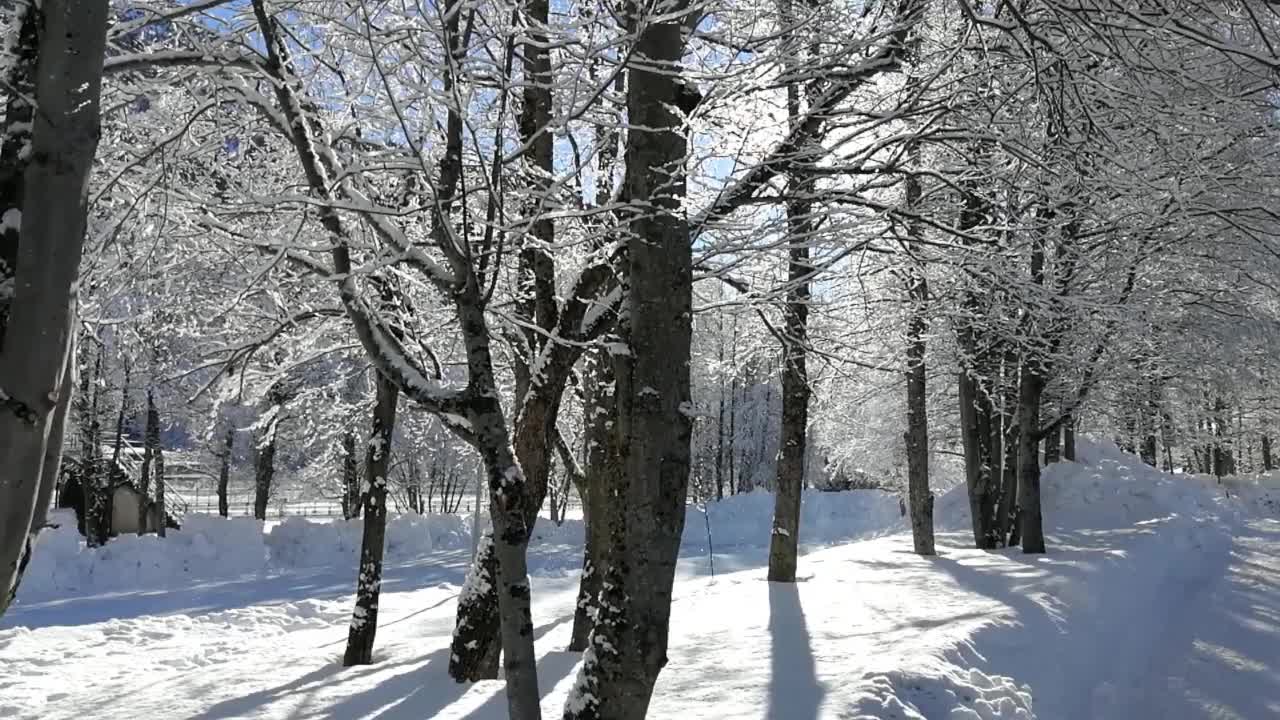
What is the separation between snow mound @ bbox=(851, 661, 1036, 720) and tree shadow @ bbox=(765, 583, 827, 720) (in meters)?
0.33

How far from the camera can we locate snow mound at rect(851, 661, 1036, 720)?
538 cm

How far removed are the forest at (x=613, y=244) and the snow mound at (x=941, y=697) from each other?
1.5 inches

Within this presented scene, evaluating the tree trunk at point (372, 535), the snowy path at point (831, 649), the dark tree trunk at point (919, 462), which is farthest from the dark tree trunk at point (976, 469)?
the tree trunk at point (372, 535)

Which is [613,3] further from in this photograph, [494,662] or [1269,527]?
[1269,527]

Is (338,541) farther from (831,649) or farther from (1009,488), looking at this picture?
(831,649)

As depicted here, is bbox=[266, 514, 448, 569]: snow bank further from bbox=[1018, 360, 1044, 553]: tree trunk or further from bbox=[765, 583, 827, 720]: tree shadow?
bbox=[765, 583, 827, 720]: tree shadow

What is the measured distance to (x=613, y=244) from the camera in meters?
5.07

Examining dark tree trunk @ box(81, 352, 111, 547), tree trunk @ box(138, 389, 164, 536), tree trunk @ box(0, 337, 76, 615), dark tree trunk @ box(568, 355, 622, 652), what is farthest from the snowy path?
tree trunk @ box(138, 389, 164, 536)

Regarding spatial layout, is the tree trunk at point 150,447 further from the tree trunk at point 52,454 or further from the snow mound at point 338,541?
the tree trunk at point 52,454

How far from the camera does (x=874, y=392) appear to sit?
1880 centimetres

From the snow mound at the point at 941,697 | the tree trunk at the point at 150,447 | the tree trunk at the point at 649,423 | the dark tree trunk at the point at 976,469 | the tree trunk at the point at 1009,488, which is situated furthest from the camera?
the tree trunk at the point at 150,447

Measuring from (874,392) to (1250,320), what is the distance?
22.7ft

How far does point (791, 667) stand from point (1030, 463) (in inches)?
375

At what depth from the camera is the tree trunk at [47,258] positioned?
1.99 meters
